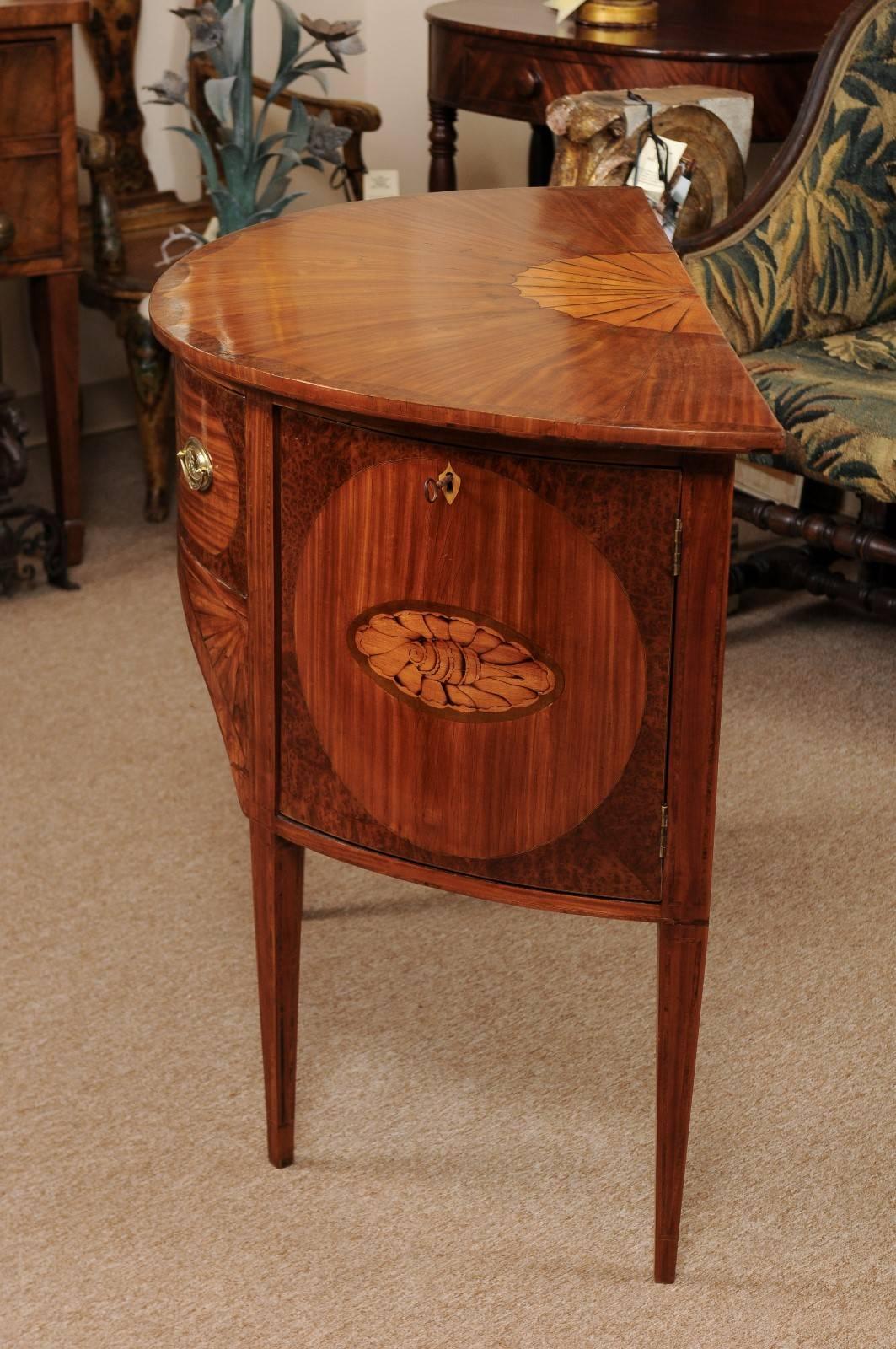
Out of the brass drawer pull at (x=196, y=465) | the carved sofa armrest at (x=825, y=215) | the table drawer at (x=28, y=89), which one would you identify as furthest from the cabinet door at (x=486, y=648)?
the table drawer at (x=28, y=89)

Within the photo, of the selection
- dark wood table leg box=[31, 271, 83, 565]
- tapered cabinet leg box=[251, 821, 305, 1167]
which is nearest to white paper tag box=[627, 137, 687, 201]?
tapered cabinet leg box=[251, 821, 305, 1167]

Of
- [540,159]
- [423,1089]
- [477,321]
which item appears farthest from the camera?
[540,159]

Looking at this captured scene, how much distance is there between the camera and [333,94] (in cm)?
448

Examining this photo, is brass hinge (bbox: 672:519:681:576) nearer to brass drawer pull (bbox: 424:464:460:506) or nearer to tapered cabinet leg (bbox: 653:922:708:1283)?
brass drawer pull (bbox: 424:464:460:506)

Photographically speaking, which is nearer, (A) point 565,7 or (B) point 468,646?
(B) point 468,646

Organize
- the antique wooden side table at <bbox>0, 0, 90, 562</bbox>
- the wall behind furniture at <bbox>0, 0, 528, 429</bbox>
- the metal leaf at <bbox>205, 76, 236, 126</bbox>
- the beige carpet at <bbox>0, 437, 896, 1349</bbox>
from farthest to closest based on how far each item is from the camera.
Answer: the wall behind furniture at <bbox>0, 0, 528, 429</bbox>, the metal leaf at <bbox>205, 76, 236, 126</bbox>, the antique wooden side table at <bbox>0, 0, 90, 562</bbox>, the beige carpet at <bbox>0, 437, 896, 1349</bbox>

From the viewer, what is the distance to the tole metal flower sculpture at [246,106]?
3035 mm

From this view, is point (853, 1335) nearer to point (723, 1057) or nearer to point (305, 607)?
point (723, 1057)

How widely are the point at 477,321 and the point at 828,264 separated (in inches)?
57.5

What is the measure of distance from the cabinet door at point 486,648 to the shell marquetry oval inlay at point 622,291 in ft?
1.04

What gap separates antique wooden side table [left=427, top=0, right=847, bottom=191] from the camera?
3.01 metres

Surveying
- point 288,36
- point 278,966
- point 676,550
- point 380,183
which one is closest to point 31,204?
point 288,36

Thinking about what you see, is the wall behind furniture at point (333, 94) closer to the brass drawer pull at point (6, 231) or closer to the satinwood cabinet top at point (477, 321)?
the brass drawer pull at point (6, 231)

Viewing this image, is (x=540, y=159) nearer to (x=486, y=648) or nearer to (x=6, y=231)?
(x=6, y=231)
